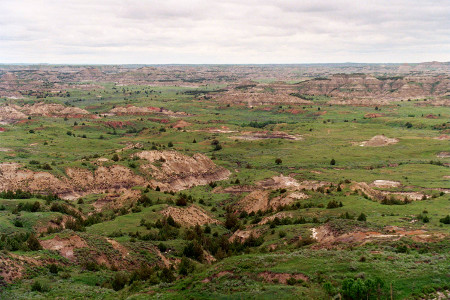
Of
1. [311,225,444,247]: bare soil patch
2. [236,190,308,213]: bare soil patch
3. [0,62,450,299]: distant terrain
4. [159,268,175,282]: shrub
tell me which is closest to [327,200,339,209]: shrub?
[0,62,450,299]: distant terrain

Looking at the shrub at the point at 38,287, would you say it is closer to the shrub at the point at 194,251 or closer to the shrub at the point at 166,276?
the shrub at the point at 166,276

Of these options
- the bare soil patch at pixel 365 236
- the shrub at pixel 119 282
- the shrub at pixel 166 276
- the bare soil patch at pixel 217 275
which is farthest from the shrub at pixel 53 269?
the bare soil patch at pixel 365 236

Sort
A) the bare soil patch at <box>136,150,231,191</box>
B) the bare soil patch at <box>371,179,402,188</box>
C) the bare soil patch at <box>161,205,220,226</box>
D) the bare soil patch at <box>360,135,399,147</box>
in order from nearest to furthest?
the bare soil patch at <box>161,205,220,226</box>, the bare soil patch at <box>371,179,402,188</box>, the bare soil patch at <box>136,150,231,191</box>, the bare soil patch at <box>360,135,399,147</box>

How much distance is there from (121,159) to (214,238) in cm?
4468

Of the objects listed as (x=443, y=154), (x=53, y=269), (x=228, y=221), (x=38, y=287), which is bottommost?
(x=228, y=221)

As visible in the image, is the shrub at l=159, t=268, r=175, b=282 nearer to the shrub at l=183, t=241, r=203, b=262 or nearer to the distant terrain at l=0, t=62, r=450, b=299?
the distant terrain at l=0, t=62, r=450, b=299

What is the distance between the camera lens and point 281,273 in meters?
25.3

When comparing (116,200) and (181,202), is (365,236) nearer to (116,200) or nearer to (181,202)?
(181,202)

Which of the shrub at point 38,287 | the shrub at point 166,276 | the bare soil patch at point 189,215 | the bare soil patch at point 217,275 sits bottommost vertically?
the bare soil patch at point 189,215

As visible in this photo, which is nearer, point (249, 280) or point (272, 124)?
point (249, 280)

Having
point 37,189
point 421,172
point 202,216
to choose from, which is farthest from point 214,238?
point 421,172

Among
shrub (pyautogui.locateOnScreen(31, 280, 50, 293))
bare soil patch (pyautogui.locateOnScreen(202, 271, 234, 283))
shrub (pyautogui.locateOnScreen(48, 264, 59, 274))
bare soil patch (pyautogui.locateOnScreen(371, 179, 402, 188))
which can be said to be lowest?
bare soil patch (pyautogui.locateOnScreen(371, 179, 402, 188))

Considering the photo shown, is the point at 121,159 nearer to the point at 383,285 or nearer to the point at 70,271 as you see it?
the point at 70,271

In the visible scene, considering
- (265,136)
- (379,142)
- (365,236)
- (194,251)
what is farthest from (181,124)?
(365,236)
